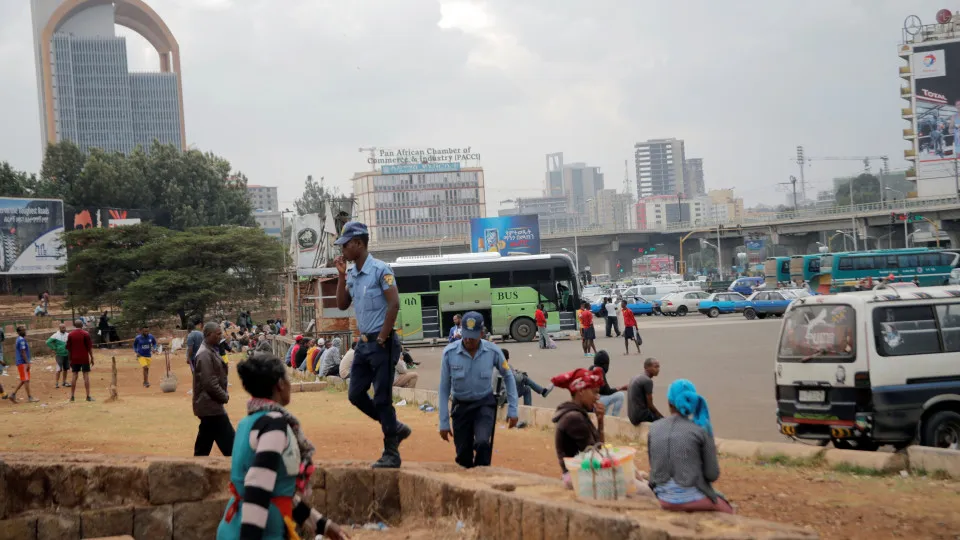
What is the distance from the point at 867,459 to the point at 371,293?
5187 mm

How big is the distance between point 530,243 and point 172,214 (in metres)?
29.4

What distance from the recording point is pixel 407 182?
15700 centimetres

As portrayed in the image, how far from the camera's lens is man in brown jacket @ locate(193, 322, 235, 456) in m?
8.75

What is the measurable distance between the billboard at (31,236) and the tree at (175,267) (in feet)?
11.6

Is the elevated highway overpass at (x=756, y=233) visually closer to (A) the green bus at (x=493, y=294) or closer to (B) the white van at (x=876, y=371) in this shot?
(A) the green bus at (x=493, y=294)

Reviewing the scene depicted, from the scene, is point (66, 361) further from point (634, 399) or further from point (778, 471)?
point (778, 471)

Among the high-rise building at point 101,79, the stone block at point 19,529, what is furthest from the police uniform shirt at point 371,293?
the high-rise building at point 101,79

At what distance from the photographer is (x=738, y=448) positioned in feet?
34.1

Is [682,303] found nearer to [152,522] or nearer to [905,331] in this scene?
[905,331]

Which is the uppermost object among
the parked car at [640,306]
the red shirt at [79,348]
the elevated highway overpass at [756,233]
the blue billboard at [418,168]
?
the blue billboard at [418,168]

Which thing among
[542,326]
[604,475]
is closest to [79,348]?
[604,475]

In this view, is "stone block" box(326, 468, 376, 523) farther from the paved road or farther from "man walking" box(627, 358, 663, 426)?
the paved road

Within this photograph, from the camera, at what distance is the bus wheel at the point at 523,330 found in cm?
3669

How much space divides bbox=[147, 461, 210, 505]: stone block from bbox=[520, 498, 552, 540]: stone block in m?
2.55
